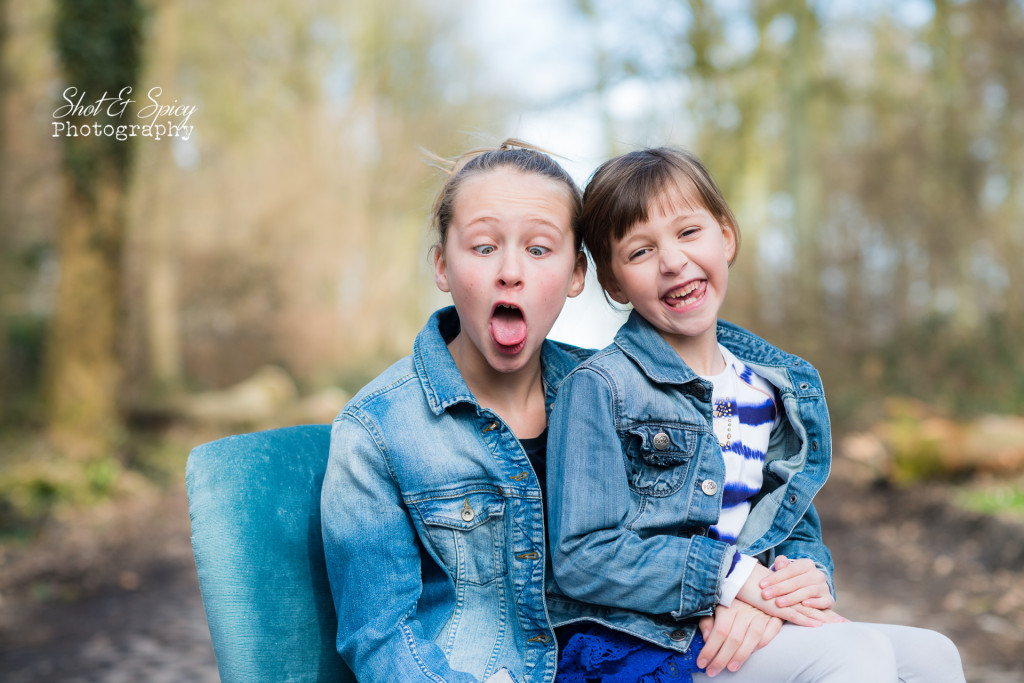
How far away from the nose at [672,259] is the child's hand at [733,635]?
79cm

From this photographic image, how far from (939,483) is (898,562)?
1.78 m

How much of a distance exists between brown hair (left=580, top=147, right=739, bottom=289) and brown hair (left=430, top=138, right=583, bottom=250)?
0.04 m

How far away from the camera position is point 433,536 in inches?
77.3

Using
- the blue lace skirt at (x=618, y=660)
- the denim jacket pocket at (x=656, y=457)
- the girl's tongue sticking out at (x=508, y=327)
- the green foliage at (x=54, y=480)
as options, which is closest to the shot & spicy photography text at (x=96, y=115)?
the green foliage at (x=54, y=480)

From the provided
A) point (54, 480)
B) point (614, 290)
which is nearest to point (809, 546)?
point (614, 290)

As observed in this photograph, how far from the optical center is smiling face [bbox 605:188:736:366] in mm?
2109

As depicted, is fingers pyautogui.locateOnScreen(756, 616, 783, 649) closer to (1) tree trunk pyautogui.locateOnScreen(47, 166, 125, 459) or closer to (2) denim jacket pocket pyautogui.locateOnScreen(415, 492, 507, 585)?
(2) denim jacket pocket pyautogui.locateOnScreen(415, 492, 507, 585)

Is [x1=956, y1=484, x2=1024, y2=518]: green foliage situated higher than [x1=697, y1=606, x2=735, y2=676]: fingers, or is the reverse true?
[x1=956, y1=484, x2=1024, y2=518]: green foliage

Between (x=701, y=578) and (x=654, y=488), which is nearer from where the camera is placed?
(x=701, y=578)

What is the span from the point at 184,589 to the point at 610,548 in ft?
17.2

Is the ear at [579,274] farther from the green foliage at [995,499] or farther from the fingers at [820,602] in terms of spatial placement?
the green foliage at [995,499]

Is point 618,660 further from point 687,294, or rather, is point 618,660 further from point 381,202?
point 381,202

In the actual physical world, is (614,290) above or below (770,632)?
above

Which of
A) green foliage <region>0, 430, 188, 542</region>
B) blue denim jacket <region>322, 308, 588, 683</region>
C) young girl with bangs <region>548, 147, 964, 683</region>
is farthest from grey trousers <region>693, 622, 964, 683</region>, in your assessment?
green foliage <region>0, 430, 188, 542</region>
